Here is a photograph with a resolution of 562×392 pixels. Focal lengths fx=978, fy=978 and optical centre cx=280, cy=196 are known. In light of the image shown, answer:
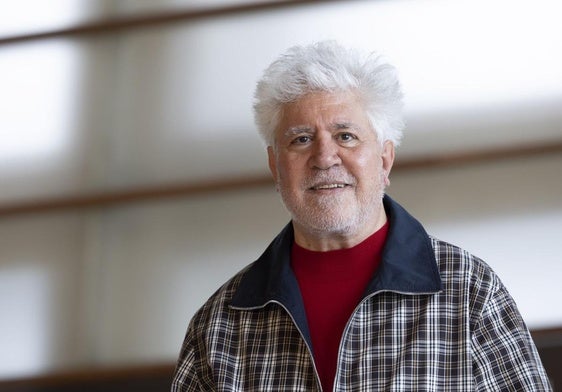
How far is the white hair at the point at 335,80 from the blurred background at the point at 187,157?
880 mm

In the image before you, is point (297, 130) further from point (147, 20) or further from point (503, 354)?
point (147, 20)

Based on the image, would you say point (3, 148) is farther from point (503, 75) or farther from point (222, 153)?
point (503, 75)

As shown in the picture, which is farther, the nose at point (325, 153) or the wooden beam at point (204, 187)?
the wooden beam at point (204, 187)

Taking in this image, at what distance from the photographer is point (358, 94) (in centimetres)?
173

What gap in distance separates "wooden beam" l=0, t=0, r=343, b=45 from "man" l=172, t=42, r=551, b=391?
1.11 metres

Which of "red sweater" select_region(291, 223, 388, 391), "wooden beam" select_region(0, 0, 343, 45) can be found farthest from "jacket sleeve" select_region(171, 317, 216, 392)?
"wooden beam" select_region(0, 0, 343, 45)

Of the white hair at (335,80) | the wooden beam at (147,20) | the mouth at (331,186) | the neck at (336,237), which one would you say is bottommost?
the neck at (336,237)

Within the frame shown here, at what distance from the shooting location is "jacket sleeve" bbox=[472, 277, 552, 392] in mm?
1574

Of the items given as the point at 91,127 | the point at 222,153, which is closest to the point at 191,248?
the point at 222,153

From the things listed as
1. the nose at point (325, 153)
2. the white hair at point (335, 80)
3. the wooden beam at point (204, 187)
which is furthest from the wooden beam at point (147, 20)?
the nose at point (325, 153)

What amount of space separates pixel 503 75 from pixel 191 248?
0.99 meters

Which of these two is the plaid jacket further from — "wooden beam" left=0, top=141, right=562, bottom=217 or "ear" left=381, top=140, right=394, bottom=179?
"wooden beam" left=0, top=141, right=562, bottom=217

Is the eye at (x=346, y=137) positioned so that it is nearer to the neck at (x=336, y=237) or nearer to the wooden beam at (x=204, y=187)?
the neck at (x=336, y=237)

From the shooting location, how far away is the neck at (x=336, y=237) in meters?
1.72
